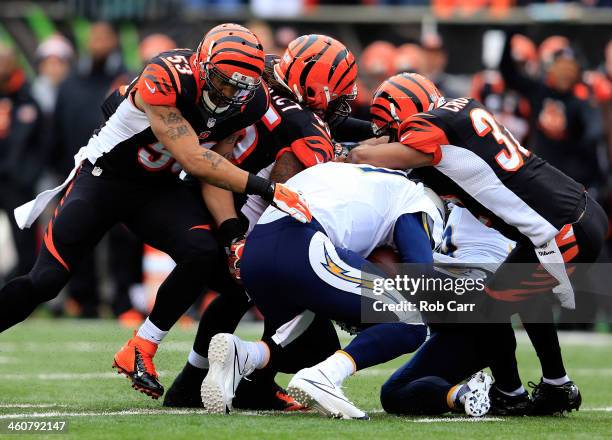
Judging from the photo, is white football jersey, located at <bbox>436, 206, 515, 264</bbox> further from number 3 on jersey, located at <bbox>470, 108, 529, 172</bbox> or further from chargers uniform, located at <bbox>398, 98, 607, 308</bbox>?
number 3 on jersey, located at <bbox>470, 108, 529, 172</bbox>

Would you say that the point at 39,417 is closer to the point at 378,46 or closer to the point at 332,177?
the point at 332,177

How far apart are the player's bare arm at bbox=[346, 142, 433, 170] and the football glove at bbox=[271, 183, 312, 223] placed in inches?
18.0

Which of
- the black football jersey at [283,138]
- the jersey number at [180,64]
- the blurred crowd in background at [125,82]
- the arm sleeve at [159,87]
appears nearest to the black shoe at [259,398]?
the black football jersey at [283,138]

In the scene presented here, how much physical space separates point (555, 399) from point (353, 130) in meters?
1.76

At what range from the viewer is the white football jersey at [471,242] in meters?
5.93

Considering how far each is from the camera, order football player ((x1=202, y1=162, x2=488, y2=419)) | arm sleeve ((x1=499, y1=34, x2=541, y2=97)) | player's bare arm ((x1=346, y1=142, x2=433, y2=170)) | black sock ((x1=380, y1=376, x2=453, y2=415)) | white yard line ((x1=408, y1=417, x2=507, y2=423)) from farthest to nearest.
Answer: arm sleeve ((x1=499, y1=34, x2=541, y2=97))
black sock ((x1=380, y1=376, x2=453, y2=415))
player's bare arm ((x1=346, y1=142, x2=433, y2=170))
white yard line ((x1=408, y1=417, x2=507, y2=423))
football player ((x1=202, y1=162, x2=488, y2=419))

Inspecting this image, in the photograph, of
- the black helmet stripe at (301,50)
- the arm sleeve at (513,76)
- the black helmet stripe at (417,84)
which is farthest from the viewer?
the arm sleeve at (513,76)

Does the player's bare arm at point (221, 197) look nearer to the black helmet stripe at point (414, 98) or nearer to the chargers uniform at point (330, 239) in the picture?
the chargers uniform at point (330, 239)

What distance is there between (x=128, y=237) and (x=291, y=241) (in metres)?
5.74

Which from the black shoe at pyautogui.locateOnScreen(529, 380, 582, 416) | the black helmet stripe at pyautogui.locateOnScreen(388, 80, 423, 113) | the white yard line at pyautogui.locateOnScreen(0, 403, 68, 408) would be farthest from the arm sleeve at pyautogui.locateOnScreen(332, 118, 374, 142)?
the white yard line at pyautogui.locateOnScreen(0, 403, 68, 408)

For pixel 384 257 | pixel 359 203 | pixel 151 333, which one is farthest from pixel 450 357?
pixel 151 333

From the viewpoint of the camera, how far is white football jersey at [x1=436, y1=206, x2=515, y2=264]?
5.93m

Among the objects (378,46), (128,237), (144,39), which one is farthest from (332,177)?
(144,39)

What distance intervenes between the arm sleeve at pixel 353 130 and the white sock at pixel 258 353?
1.45 meters
